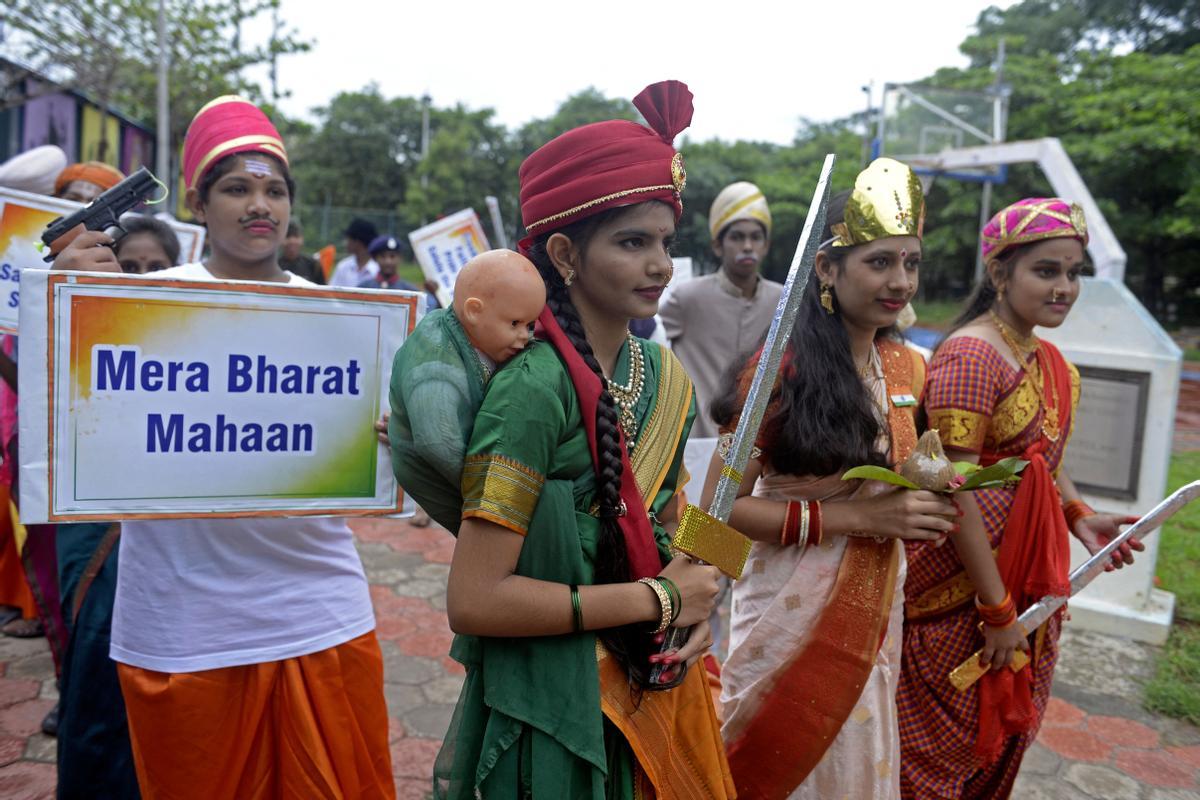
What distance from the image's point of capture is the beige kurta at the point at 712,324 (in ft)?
13.2

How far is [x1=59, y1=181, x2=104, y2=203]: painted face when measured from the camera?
3.41m

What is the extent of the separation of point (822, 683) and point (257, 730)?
4.27 ft

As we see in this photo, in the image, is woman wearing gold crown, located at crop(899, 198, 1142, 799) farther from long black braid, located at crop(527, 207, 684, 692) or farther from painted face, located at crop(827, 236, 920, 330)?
long black braid, located at crop(527, 207, 684, 692)

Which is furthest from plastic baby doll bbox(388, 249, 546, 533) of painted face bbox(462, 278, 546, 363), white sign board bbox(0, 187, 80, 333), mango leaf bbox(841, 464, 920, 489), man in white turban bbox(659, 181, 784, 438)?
man in white turban bbox(659, 181, 784, 438)

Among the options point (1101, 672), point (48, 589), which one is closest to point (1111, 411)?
point (1101, 672)

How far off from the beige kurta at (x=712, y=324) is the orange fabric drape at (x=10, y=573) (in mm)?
3118

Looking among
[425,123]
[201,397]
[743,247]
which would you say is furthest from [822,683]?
[425,123]

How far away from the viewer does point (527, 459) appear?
126 cm

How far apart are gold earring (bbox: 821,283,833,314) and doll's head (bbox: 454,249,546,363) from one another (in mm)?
1083

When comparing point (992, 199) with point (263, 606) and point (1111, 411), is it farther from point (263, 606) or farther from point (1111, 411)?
point (263, 606)

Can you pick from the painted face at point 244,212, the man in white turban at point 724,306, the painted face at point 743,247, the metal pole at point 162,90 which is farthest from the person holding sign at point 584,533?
the metal pole at point 162,90

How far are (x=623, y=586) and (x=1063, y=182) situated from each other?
5.28 meters

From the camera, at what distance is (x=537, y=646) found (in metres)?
1.34

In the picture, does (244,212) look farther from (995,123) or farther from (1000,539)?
(995,123)
